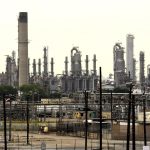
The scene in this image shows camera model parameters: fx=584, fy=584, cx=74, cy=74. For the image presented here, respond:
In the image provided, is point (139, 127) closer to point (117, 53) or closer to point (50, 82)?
point (117, 53)

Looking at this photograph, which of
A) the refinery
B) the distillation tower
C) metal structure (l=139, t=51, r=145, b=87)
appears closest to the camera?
the refinery

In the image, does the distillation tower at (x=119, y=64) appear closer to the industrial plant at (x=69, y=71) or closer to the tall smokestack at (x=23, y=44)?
the industrial plant at (x=69, y=71)

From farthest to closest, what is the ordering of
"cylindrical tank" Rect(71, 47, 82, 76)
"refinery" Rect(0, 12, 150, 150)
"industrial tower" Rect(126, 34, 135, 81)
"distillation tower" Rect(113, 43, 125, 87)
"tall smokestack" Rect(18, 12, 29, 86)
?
"industrial tower" Rect(126, 34, 135, 81) → "cylindrical tank" Rect(71, 47, 82, 76) → "distillation tower" Rect(113, 43, 125, 87) → "tall smokestack" Rect(18, 12, 29, 86) → "refinery" Rect(0, 12, 150, 150)

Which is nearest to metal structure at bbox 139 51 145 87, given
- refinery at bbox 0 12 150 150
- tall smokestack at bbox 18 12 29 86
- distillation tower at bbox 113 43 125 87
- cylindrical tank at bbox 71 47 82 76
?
refinery at bbox 0 12 150 150

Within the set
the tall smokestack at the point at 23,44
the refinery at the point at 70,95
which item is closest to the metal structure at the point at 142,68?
the refinery at the point at 70,95

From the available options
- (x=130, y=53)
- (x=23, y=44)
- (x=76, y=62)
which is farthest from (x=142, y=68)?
(x=23, y=44)

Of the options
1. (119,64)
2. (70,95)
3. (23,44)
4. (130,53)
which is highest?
(23,44)

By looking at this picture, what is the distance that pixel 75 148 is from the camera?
38.3 metres

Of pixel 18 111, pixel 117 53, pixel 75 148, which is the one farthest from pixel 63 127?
pixel 117 53

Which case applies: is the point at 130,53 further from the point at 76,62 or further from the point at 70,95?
the point at 70,95

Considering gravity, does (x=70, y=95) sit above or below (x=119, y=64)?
below

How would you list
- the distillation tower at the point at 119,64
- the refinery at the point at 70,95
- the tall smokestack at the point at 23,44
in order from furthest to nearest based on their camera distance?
the distillation tower at the point at 119,64 → the tall smokestack at the point at 23,44 → the refinery at the point at 70,95

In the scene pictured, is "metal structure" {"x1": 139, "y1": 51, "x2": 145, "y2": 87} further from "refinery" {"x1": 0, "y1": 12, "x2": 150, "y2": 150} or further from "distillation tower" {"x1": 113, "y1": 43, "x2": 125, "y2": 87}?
"distillation tower" {"x1": 113, "y1": 43, "x2": 125, "y2": 87}

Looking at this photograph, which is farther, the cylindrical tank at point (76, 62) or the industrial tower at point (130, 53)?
the industrial tower at point (130, 53)
